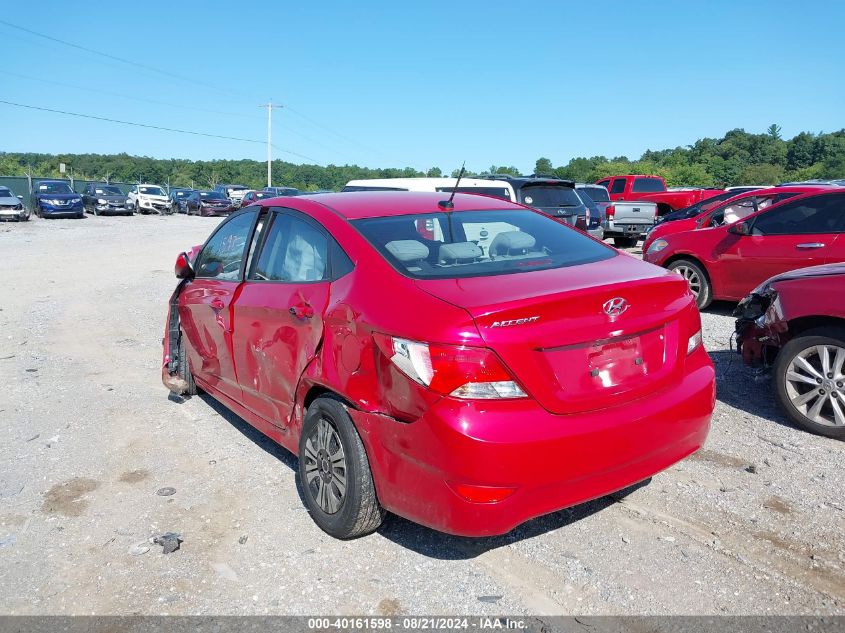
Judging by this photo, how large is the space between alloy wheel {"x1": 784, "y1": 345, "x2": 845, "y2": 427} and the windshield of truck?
36007mm

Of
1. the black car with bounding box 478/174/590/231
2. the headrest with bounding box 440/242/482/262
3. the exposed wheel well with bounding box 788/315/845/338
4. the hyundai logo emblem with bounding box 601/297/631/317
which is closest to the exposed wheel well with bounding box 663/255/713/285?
the black car with bounding box 478/174/590/231

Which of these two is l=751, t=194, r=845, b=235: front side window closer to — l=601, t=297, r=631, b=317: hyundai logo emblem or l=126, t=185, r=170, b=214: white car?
l=601, t=297, r=631, b=317: hyundai logo emblem

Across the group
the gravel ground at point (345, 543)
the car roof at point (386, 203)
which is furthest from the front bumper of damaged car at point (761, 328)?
the car roof at point (386, 203)

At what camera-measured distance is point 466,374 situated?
2934mm

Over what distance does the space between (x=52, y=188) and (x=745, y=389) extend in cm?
3569

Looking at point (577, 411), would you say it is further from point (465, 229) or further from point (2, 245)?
point (2, 245)

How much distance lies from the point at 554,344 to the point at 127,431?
11.9 ft

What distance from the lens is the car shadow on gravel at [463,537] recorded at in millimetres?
3604

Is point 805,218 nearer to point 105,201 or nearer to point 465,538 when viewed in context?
point 465,538

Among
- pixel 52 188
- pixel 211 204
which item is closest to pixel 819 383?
pixel 52 188

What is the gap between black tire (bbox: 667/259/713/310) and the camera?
954 cm

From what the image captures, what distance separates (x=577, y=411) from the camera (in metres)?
3.07

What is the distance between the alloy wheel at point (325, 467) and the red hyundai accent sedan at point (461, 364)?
11 millimetres

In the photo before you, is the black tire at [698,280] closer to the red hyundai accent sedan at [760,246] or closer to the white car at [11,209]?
the red hyundai accent sedan at [760,246]
